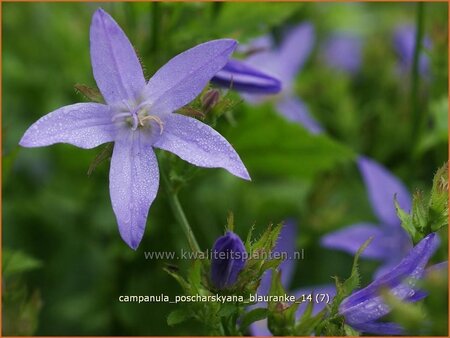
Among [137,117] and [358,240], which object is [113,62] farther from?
[358,240]

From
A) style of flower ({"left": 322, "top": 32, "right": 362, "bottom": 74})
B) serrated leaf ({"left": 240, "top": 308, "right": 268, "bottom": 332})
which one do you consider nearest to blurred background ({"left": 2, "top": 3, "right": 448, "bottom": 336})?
style of flower ({"left": 322, "top": 32, "right": 362, "bottom": 74})

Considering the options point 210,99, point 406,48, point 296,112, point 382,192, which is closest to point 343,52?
point 406,48

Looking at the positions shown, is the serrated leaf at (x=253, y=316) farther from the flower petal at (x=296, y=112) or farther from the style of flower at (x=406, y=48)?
the style of flower at (x=406, y=48)

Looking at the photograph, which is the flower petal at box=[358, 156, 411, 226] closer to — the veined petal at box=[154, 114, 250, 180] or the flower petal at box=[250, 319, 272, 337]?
the flower petal at box=[250, 319, 272, 337]

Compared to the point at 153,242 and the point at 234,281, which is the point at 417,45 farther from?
the point at 234,281

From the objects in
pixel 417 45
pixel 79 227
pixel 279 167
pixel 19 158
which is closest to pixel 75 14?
pixel 19 158
